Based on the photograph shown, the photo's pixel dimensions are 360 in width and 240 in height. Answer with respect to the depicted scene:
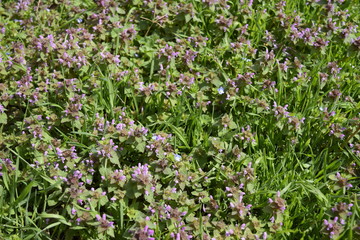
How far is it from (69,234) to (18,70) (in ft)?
5.25

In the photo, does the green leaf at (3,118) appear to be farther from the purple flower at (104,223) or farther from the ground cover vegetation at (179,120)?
the purple flower at (104,223)

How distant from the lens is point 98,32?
450 cm

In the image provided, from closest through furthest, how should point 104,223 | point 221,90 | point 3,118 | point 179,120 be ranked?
point 104,223
point 3,118
point 179,120
point 221,90

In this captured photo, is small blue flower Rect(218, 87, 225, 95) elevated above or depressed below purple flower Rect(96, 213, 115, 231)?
above

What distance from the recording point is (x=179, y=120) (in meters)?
3.94

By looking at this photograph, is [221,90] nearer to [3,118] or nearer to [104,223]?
[104,223]

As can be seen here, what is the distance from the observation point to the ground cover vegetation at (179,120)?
3303mm

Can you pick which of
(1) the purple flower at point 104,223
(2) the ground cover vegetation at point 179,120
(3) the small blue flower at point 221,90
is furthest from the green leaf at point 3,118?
(3) the small blue flower at point 221,90

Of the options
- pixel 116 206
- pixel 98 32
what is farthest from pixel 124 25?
pixel 116 206

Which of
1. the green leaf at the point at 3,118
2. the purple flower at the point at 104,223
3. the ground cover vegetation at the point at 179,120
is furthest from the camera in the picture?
the green leaf at the point at 3,118

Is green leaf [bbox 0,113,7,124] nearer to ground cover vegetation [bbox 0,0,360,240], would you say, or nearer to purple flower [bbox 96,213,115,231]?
ground cover vegetation [bbox 0,0,360,240]

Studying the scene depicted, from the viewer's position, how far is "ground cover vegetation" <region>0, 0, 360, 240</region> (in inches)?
130

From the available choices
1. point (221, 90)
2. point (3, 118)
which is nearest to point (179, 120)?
point (221, 90)

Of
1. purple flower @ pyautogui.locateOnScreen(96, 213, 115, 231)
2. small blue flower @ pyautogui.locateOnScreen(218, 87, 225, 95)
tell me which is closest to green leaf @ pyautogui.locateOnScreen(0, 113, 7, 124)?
purple flower @ pyautogui.locateOnScreen(96, 213, 115, 231)
